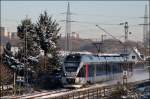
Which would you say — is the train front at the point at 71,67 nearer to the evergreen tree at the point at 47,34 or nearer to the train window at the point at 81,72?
the train window at the point at 81,72

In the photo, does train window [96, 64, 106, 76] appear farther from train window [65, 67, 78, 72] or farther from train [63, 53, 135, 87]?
train window [65, 67, 78, 72]

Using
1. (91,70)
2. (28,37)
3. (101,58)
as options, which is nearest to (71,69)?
(91,70)

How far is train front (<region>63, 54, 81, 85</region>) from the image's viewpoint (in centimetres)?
4244

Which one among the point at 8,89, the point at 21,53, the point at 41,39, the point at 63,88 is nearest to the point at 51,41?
the point at 41,39

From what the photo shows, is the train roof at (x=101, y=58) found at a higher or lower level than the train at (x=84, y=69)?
higher

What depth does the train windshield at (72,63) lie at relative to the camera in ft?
139

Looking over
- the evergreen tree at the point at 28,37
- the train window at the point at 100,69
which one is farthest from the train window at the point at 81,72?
the evergreen tree at the point at 28,37

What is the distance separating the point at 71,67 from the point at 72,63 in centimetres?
42

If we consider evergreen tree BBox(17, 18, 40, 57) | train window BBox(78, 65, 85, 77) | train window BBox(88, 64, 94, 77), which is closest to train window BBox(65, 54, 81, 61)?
train window BBox(78, 65, 85, 77)

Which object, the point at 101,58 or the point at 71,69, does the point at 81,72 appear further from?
the point at 101,58

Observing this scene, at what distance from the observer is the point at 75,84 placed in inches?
1692

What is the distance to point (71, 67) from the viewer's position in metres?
42.7

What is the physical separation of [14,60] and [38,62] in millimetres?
3042

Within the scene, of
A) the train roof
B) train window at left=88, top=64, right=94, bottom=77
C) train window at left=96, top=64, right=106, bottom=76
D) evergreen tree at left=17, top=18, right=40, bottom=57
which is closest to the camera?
the train roof
